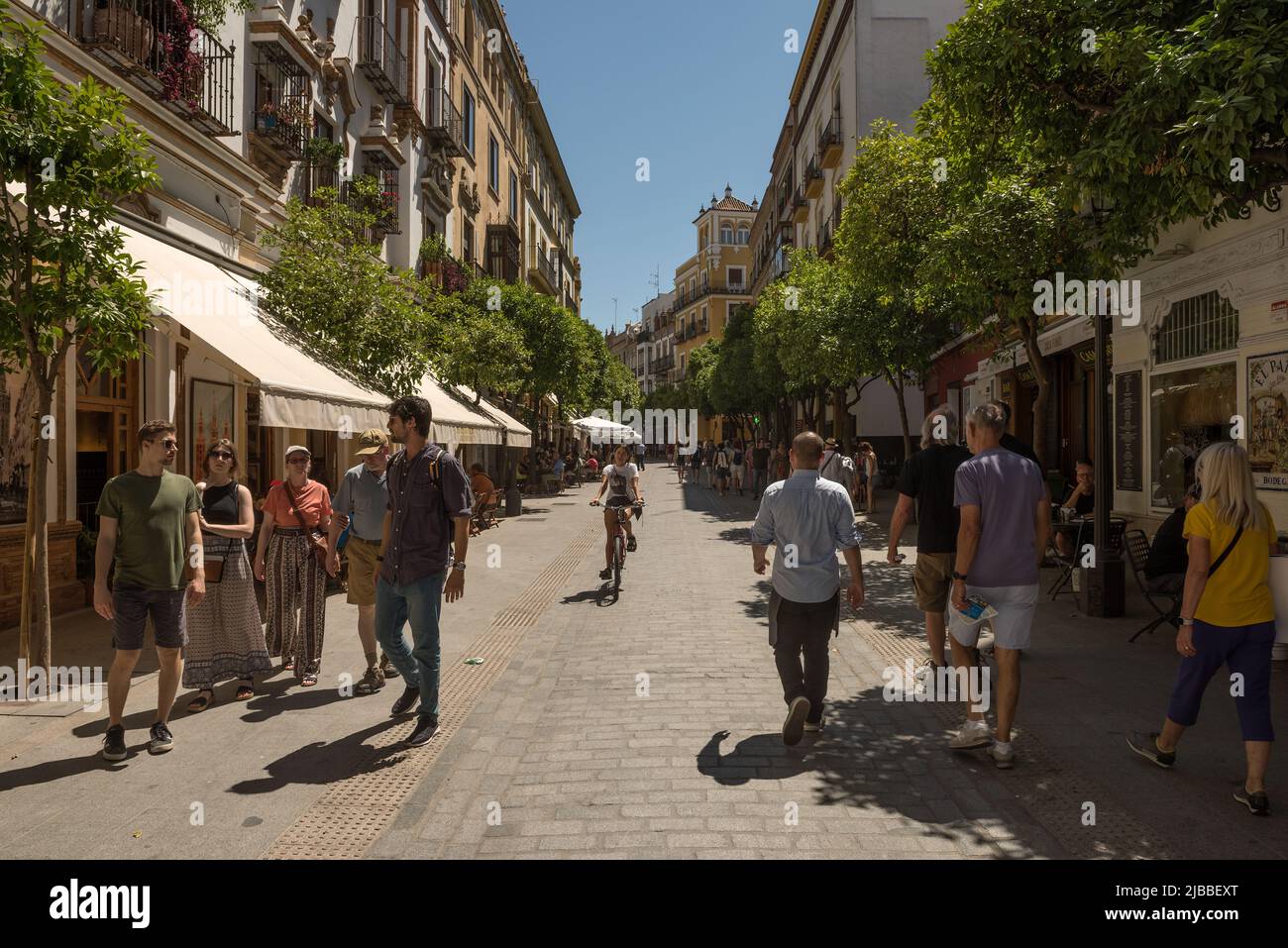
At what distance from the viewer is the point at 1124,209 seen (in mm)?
6508

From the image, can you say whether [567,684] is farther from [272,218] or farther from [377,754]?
[272,218]

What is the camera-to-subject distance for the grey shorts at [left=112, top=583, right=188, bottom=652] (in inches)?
188

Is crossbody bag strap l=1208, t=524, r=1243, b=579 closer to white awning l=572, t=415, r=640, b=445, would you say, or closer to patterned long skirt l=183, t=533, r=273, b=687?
patterned long skirt l=183, t=533, r=273, b=687

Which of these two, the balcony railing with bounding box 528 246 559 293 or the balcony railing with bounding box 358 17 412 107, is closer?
the balcony railing with bounding box 358 17 412 107

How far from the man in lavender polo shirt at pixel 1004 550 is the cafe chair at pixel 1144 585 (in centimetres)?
289

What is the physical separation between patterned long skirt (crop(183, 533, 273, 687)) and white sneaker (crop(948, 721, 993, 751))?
14.4 ft

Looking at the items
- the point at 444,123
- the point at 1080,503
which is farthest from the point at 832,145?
the point at 1080,503

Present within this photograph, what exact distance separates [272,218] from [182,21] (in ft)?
12.0

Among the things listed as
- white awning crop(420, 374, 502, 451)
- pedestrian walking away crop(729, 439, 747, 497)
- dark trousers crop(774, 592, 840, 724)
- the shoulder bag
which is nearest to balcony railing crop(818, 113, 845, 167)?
pedestrian walking away crop(729, 439, 747, 497)

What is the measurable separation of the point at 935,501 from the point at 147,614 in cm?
478

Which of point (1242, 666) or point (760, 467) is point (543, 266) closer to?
point (760, 467)

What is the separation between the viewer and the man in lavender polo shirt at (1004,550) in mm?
4570

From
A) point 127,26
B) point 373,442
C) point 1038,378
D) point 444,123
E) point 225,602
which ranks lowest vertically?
point 225,602

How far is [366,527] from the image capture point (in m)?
6.15
